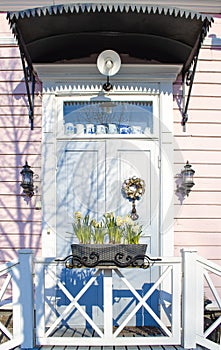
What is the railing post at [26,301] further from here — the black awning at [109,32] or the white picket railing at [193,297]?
the black awning at [109,32]

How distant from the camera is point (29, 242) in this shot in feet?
12.4

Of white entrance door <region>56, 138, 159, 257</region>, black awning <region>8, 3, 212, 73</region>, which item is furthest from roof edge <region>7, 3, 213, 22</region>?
white entrance door <region>56, 138, 159, 257</region>

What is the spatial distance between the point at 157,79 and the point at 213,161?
3.24 feet

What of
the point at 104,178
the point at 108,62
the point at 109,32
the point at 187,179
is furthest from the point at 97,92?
the point at 187,179

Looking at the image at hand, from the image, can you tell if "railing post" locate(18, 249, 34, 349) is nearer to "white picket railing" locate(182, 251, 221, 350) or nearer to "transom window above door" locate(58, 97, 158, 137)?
"white picket railing" locate(182, 251, 221, 350)

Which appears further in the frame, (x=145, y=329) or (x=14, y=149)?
(x=14, y=149)

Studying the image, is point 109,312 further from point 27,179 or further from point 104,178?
point 27,179

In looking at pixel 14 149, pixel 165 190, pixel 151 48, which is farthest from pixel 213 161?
pixel 14 149

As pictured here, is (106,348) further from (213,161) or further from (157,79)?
(157,79)

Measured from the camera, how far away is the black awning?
9.96 feet

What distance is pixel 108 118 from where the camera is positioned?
12.6 feet

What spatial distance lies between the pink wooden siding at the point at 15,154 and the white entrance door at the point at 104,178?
274 millimetres

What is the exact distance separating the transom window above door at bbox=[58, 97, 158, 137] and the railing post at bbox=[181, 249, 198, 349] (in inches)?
54.4

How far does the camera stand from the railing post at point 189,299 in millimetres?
2973
